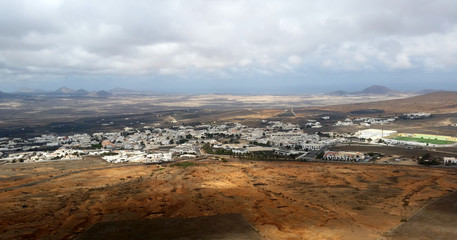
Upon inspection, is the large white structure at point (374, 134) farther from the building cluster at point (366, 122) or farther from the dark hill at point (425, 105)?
the dark hill at point (425, 105)

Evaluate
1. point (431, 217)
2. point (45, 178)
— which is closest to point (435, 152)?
point (431, 217)

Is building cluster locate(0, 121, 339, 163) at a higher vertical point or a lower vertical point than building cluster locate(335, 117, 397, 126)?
lower

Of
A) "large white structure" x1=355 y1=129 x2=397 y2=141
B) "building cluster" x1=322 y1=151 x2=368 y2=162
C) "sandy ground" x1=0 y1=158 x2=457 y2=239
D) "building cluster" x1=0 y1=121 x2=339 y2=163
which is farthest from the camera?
"large white structure" x1=355 y1=129 x2=397 y2=141

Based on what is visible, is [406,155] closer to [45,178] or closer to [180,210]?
[180,210]

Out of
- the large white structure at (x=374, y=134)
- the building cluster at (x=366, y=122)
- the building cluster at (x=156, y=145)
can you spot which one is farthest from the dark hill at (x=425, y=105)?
the building cluster at (x=156, y=145)

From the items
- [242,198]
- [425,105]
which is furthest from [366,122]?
[242,198]

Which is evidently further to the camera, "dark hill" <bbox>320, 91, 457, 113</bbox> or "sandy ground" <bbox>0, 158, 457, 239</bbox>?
"dark hill" <bbox>320, 91, 457, 113</bbox>

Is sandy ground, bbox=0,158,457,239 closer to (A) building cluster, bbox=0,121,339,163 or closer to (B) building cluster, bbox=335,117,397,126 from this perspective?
(A) building cluster, bbox=0,121,339,163

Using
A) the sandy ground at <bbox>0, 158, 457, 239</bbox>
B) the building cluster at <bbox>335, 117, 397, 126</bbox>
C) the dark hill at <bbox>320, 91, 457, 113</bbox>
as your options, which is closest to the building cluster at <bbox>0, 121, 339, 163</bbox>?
the building cluster at <bbox>335, 117, 397, 126</bbox>

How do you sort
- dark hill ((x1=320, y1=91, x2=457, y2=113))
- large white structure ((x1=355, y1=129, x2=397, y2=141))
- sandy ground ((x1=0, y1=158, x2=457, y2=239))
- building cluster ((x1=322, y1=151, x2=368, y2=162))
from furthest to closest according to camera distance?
dark hill ((x1=320, y1=91, x2=457, y2=113)) → large white structure ((x1=355, y1=129, x2=397, y2=141)) → building cluster ((x1=322, y1=151, x2=368, y2=162)) → sandy ground ((x1=0, y1=158, x2=457, y2=239))
